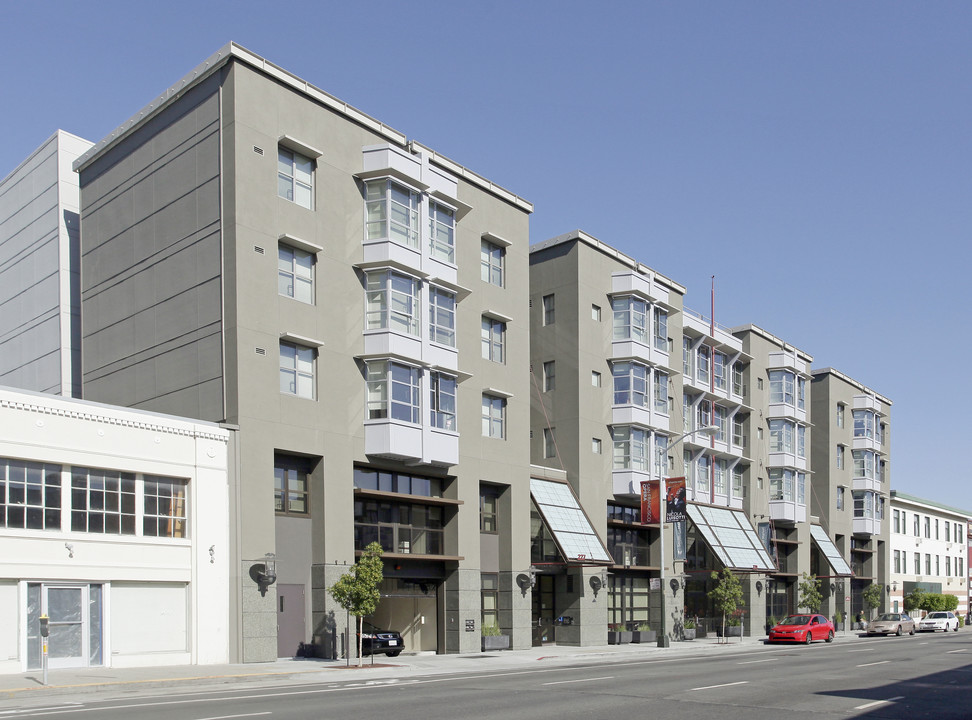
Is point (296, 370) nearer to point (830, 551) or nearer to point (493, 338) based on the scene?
point (493, 338)

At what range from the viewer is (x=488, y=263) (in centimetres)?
4388

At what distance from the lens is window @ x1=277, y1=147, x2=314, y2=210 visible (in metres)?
34.3

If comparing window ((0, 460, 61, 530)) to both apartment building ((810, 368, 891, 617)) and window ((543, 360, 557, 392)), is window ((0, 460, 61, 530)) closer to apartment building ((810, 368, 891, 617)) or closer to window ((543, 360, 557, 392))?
window ((543, 360, 557, 392))

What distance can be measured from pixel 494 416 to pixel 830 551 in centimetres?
4431

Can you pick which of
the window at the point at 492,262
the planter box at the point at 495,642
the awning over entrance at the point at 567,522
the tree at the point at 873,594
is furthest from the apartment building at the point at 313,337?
the tree at the point at 873,594

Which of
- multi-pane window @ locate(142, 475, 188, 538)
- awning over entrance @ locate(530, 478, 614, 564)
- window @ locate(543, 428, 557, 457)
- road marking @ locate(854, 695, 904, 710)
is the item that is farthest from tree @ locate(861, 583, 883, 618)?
multi-pane window @ locate(142, 475, 188, 538)

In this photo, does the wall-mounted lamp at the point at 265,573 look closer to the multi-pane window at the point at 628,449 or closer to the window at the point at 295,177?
the window at the point at 295,177

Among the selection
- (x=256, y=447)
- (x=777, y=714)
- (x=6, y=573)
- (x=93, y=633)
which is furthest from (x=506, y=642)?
(x=777, y=714)

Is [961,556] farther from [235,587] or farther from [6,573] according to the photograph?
[6,573]

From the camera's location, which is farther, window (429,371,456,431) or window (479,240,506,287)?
window (479,240,506,287)

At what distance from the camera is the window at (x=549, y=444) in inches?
1945

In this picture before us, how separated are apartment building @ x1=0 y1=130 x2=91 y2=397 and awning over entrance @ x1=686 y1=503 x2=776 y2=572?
34.8 m

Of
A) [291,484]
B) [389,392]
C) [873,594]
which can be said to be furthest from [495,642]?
[873,594]

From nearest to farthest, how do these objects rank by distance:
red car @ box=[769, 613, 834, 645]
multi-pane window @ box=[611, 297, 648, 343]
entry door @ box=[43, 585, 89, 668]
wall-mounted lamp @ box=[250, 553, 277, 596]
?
entry door @ box=[43, 585, 89, 668]
wall-mounted lamp @ box=[250, 553, 277, 596]
red car @ box=[769, 613, 834, 645]
multi-pane window @ box=[611, 297, 648, 343]
